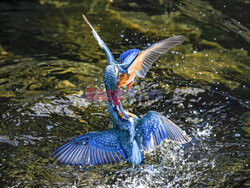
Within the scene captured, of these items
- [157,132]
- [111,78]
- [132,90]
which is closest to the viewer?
[111,78]

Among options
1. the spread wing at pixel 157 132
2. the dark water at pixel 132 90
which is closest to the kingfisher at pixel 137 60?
the spread wing at pixel 157 132

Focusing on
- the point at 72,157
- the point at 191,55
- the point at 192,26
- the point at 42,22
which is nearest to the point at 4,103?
the point at 72,157

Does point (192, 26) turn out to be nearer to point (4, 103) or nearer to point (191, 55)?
point (191, 55)

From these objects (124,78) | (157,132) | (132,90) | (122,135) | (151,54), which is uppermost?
(151,54)

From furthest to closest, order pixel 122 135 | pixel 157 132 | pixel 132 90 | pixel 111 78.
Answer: pixel 132 90 → pixel 122 135 → pixel 157 132 → pixel 111 78

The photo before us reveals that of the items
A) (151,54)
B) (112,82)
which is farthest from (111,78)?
(151,54)

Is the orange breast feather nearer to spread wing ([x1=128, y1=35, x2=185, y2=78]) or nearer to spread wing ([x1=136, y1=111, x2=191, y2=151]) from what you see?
spread wing ([x1=128, y1=35, x2=185, y2=78])

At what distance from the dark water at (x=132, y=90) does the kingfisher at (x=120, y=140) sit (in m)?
0.18

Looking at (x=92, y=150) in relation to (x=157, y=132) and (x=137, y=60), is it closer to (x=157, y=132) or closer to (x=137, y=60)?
(x=157, y=132)

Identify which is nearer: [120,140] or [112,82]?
[112,82]

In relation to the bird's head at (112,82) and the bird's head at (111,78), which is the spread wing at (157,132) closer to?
the bird's head at (112,82)

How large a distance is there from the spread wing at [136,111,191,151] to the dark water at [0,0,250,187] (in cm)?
33

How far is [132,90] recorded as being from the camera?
192 inches

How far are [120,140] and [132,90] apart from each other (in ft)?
4.20
